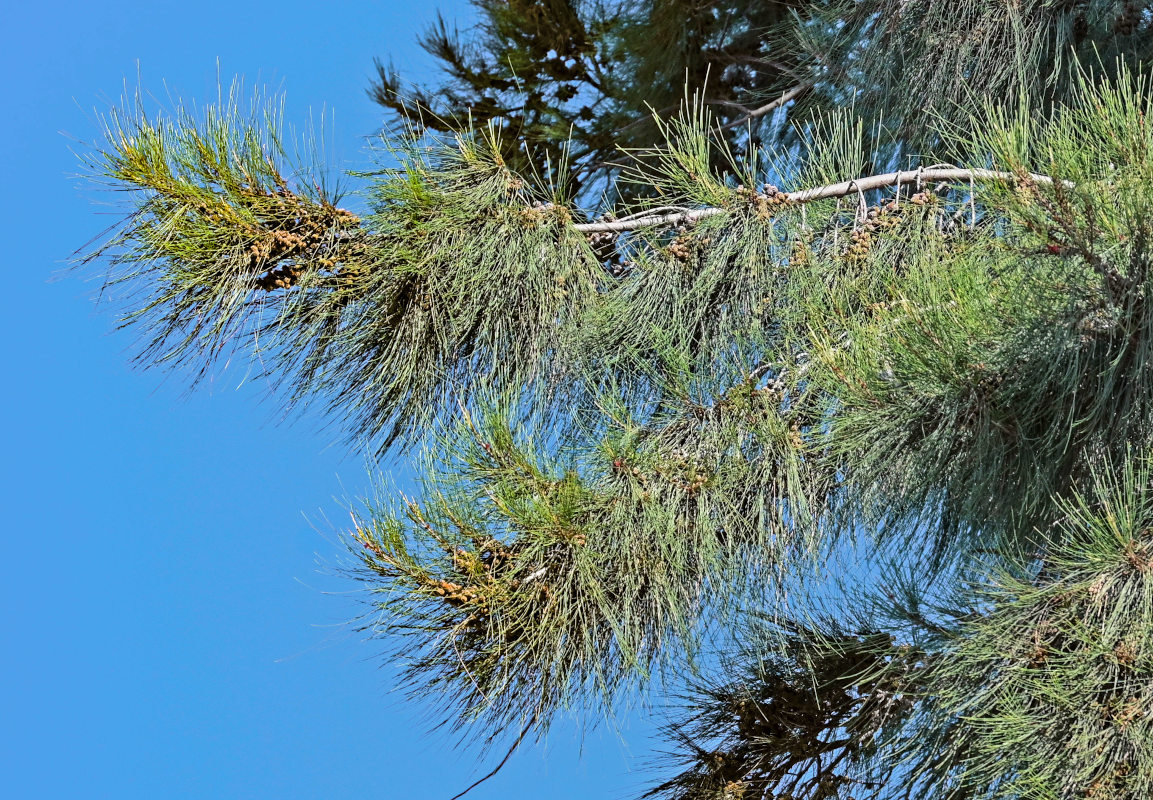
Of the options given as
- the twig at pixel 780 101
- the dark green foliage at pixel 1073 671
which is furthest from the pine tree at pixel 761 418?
the twig at pixel 780 101

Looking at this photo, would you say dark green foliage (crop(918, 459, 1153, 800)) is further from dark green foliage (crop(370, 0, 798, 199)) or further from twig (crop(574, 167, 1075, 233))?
dark green foliage (crop(370, 0, 798, 199))

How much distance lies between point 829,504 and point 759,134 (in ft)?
4.28

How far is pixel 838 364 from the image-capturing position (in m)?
1.15

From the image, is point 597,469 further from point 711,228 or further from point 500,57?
point 500,57

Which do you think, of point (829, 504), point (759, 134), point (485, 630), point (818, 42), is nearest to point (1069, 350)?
point (829, 504)

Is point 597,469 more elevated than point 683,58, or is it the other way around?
point 683,58

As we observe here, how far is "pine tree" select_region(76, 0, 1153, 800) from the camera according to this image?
3.52ft

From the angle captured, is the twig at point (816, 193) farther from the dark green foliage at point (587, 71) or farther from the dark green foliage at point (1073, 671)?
the dark green foliage at point (587, 71)

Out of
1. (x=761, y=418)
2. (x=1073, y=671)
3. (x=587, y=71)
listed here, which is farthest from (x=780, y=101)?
(x=1073, y=671)

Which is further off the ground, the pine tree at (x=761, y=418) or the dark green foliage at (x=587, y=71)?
the dark green foliage at (x=587, y=71)

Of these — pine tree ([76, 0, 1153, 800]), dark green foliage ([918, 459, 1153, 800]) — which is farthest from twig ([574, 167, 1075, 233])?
dark green foliage ([918, 459, 1153, 800])

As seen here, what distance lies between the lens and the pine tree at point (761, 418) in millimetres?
1072

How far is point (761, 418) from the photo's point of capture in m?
1.36

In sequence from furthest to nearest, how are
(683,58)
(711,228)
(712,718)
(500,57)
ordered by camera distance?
(500,57) → (683,58) → (712,718) → (711,228)
